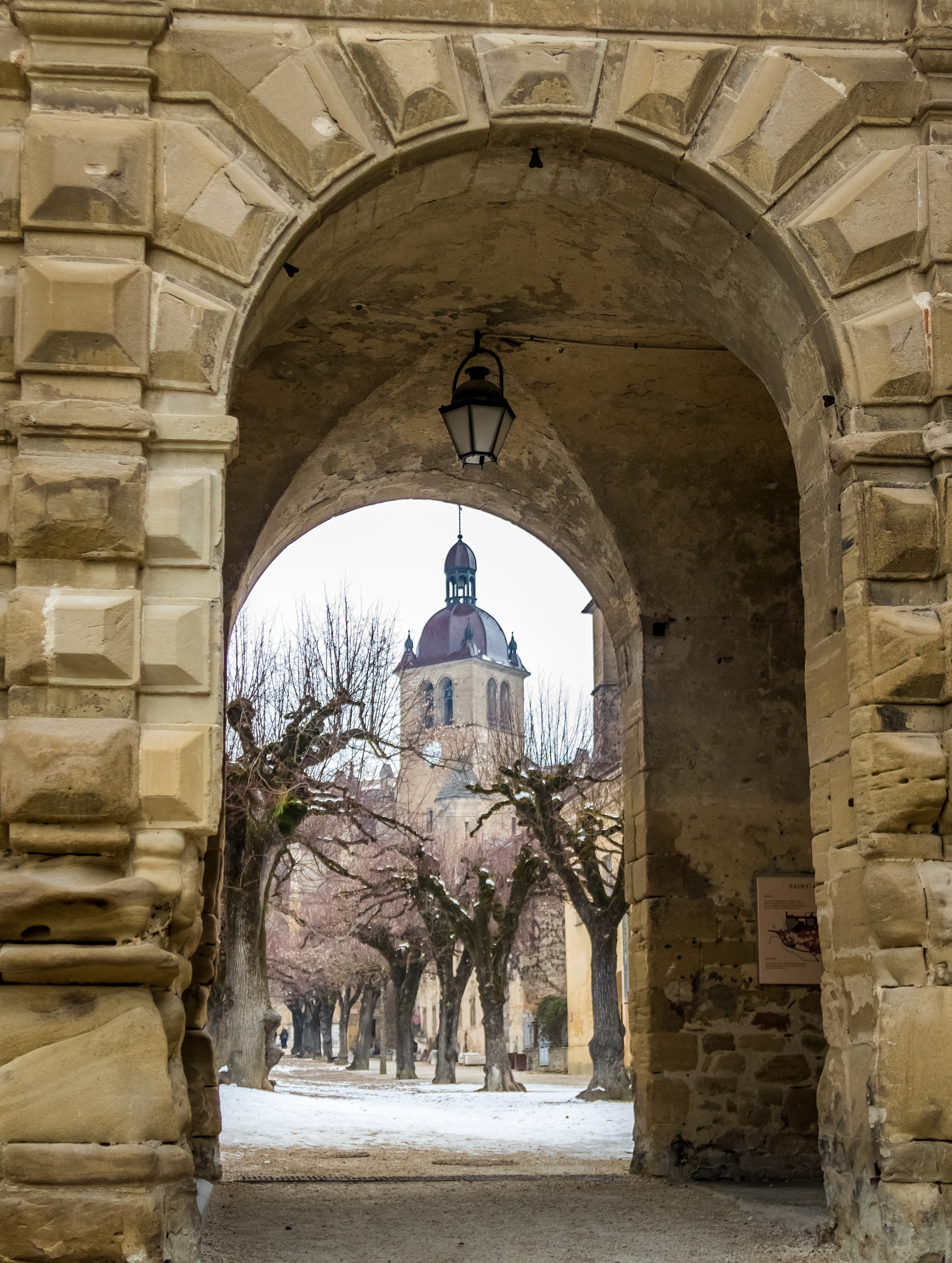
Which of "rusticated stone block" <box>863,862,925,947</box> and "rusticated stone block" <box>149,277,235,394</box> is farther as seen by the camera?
"rusticated stone block" <box>149,277,235,394</box>

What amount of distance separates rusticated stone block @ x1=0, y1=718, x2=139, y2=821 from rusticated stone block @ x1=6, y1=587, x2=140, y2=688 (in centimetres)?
13

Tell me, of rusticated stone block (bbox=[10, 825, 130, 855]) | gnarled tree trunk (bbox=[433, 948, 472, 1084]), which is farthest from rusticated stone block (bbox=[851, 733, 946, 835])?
gnarled tree trunk (bbox=[433, 948, 472, 1084])

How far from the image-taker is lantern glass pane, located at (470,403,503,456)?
21.8 ft

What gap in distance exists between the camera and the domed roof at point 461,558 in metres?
62.3

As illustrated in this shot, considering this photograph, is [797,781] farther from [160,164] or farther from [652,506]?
[160,164]

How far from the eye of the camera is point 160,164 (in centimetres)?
442

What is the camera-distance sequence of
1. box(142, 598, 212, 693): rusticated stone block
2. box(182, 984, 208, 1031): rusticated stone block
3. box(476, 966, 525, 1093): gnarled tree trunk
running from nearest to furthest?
box(142, 598, 212, 693): rusticated stone block, box(182, 984, 208, 1031): rusticated stone block, box(476, 966, 525, 1093): gnarled tree trunk

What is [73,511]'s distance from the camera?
4.10m

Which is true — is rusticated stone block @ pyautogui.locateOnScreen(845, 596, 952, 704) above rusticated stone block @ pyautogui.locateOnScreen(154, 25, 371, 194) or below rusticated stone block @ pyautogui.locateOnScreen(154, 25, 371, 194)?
below

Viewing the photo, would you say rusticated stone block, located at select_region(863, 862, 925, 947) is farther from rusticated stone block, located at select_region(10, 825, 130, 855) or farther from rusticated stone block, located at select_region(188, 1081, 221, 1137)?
rusticated stone block, located at select_region(188, 1081, 221, 1137)

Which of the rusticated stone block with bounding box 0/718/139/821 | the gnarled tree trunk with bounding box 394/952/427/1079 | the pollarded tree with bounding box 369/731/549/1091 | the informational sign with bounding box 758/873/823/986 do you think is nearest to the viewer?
the rusticated stone block with bounding box 0/718/139/821

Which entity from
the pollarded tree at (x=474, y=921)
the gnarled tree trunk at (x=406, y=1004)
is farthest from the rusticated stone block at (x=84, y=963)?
the gnarled tree trunk at (x=406, y=1004)

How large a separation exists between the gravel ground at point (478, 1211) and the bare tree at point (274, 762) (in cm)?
373

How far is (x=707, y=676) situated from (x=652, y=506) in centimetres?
102
